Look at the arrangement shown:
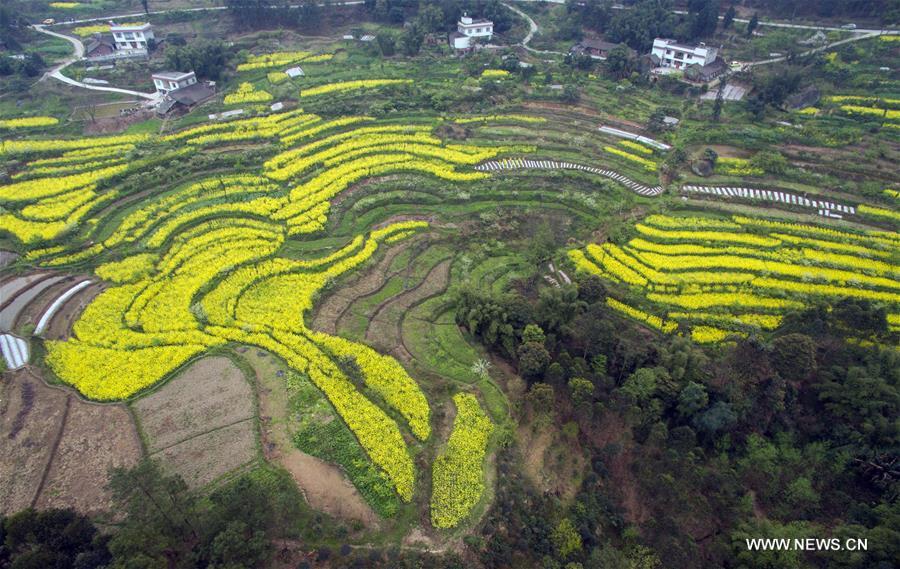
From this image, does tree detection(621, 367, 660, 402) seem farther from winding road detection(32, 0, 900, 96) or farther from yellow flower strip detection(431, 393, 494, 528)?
winding road detection(32, 0, 900, 96)

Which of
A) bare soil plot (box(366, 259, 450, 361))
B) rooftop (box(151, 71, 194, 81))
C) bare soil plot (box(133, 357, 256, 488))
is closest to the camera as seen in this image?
bare soil plot (box(133, 357, 256, 488))

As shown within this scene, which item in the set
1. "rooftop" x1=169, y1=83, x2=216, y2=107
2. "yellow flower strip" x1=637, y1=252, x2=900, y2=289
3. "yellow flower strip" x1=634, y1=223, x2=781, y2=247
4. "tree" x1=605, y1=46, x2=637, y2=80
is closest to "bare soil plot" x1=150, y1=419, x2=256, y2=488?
"yellow flower strip" x1=637, y1=252, x2=900, y2=289

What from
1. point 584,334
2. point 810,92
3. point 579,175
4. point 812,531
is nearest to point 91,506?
point 584,334

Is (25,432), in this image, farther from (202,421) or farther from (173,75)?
(173,75)

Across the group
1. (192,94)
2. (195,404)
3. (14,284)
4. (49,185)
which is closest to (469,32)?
(192,94)

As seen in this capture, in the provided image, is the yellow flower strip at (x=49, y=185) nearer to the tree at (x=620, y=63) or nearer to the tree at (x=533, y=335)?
the tree at (x=533, y=335)

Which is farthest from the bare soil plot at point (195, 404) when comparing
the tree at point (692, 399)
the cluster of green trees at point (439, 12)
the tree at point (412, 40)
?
the cluster of green trees at point (439, 12)
